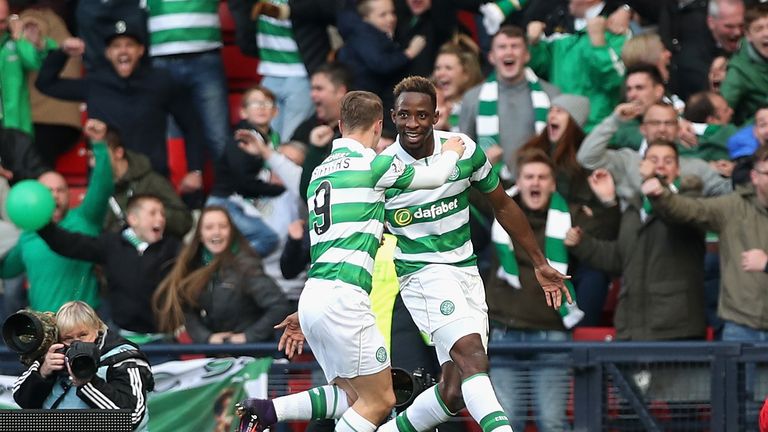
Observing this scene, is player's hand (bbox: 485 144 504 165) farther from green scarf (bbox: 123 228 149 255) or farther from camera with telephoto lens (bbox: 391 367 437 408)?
camera with telephoto lens (bbox: 391 367 437 408)

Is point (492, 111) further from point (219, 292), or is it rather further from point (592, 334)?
point (219, 292)

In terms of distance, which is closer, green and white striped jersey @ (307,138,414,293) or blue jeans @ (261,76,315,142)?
green and white striped jersey @ (307,138,414,293)

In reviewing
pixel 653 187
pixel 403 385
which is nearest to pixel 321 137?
pixel 653 187

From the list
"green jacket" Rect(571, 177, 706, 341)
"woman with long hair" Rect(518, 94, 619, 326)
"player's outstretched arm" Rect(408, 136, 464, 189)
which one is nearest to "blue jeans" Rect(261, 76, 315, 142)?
"woman with long hair" Rect(518, 94, 619, 326)

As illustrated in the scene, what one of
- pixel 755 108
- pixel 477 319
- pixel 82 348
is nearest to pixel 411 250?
pixel 477 319

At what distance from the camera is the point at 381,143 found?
38.6 feet

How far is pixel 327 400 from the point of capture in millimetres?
9305

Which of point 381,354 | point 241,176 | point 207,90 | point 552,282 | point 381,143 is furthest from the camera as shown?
point 207,90

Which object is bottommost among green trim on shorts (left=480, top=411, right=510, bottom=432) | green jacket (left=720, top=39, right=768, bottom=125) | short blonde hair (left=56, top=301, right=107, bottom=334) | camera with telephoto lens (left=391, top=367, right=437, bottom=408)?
green trim on shorts (left=480, top=411, right=510, bottom=432)

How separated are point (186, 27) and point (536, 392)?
4884 millimetres

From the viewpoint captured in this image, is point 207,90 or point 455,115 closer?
point 455,115

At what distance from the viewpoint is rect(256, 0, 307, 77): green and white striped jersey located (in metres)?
14.3

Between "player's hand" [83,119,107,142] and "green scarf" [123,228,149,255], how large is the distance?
0.84 metres

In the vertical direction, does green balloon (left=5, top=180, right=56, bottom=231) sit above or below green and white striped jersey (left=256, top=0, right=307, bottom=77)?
below
